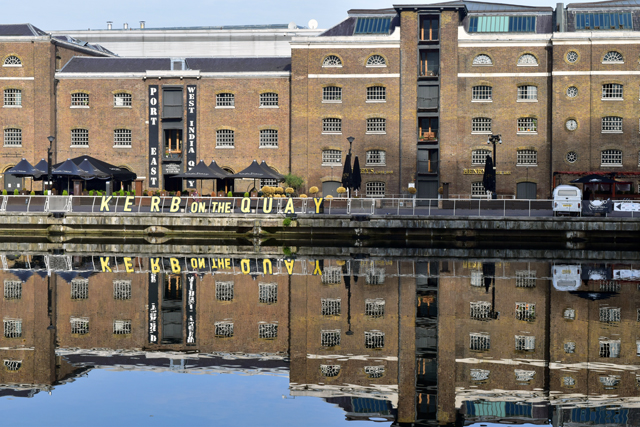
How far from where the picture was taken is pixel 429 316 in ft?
70.7

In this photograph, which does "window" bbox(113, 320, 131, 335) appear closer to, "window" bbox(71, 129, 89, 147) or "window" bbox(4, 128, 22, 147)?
"window" bbox(71, 129, 89, 147)

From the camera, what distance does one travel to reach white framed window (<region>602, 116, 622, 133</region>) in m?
52.6

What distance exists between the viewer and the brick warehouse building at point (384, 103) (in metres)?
52.5

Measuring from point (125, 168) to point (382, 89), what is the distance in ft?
63.7

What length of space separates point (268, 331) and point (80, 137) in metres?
41.2

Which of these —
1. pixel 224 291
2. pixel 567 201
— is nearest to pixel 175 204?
pixel 224 291

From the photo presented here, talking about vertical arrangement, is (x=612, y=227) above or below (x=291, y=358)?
above

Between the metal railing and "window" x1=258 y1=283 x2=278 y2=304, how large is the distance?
14553 millimetres

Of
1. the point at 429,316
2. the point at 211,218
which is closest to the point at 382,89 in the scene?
the point at 211,218

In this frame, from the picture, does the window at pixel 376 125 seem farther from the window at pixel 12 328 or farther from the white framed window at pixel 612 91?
the window at pixel 12 328

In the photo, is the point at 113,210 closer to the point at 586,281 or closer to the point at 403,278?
the point at 403,278

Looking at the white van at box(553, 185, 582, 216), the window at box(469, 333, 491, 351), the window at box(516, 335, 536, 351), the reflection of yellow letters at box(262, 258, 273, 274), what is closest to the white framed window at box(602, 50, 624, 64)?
the white van at box(553, 185, 582, 216)

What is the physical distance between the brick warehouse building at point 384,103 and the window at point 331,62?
0.65ft

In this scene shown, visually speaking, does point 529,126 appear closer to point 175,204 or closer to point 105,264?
point 175,204
